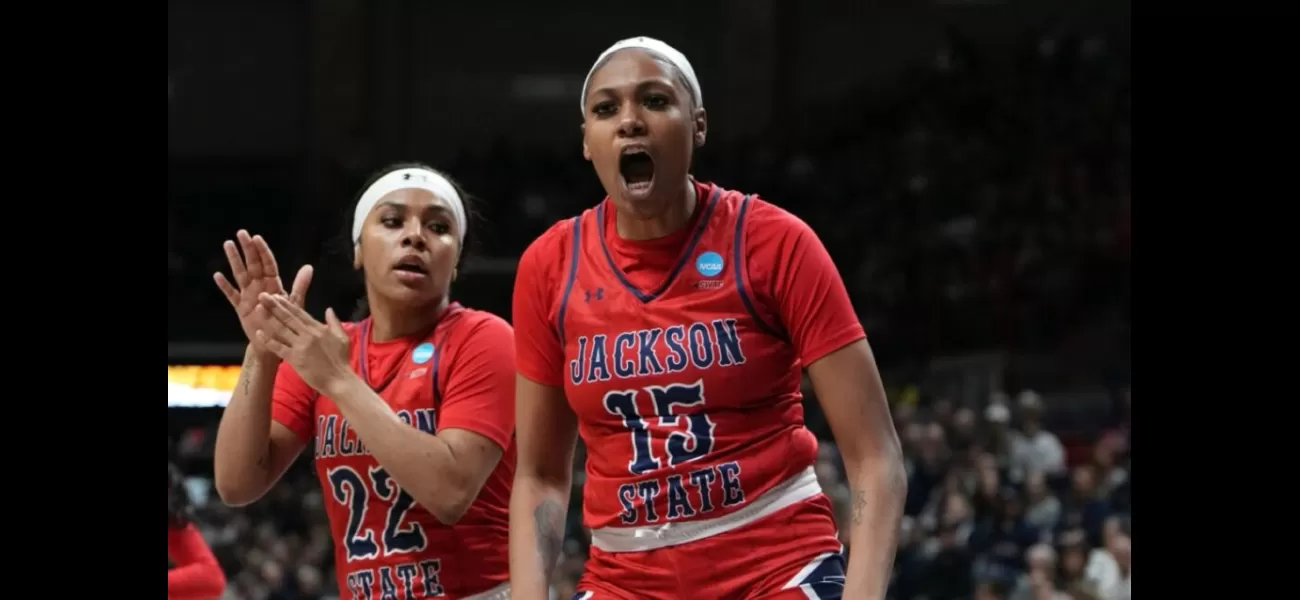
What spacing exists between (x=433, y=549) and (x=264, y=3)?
14.6 m

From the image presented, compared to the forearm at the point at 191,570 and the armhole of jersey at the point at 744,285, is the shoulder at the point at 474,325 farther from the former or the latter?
the forearm at the point at 191,570

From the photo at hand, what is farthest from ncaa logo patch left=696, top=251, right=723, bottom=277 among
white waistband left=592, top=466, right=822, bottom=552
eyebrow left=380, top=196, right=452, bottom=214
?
eyebrow left=380, top=196, right=452, bottom=214

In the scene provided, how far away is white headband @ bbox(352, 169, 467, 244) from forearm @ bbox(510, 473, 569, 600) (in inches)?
36.4

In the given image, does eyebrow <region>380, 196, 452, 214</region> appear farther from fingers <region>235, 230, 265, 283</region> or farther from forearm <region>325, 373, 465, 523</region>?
forearm <region>325, 373, 465, 523</region>

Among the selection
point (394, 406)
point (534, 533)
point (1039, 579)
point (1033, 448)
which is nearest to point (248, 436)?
point (394, 406)

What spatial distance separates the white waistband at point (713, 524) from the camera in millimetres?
3098

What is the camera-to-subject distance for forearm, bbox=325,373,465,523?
345cm

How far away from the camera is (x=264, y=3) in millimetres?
17219

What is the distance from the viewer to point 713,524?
3100mm

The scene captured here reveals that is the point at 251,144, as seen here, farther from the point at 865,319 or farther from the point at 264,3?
the point at 865,319

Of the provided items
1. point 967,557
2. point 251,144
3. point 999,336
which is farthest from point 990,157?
point 251,144

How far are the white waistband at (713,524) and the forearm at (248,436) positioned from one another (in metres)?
1.06

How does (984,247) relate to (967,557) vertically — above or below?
above

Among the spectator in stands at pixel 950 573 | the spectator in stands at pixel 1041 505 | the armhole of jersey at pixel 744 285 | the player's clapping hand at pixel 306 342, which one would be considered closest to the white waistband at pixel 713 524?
the armhole of jersey at pixel 744 285
